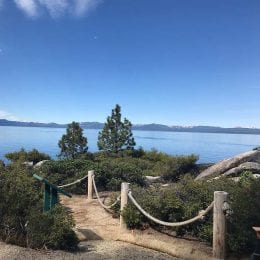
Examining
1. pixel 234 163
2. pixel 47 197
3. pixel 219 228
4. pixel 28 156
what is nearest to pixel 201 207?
pixel 219 228

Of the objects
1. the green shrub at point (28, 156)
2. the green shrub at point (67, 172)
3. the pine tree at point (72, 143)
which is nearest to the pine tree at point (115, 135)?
the pine tree at point (72, 143)

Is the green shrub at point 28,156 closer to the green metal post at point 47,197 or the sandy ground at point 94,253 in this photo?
the green metal post at point 47,197

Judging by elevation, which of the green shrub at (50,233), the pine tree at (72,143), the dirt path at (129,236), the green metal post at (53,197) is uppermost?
the pine tree at (72,143)

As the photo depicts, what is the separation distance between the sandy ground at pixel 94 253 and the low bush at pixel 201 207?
919mm

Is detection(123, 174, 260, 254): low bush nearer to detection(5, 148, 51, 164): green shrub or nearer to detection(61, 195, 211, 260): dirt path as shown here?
detection(61, 195, 211, 260): dirt path

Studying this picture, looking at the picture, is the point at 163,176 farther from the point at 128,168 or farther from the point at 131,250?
the point at 131,250

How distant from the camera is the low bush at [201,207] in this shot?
7324 mm

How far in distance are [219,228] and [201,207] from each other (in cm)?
164

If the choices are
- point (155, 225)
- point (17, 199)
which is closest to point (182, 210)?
point (155, 225)

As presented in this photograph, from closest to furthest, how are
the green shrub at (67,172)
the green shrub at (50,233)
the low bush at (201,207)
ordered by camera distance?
the low bush at (201,207), the green shrub at (50,233), the green shrub at (67,172)

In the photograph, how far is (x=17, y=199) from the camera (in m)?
8.23

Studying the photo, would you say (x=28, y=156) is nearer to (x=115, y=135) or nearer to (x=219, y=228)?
(x=115, y=135)

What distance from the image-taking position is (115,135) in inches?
1001

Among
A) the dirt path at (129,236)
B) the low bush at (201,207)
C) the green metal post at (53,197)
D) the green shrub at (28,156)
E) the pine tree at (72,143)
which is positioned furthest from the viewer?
the pine tree at (72,143)
